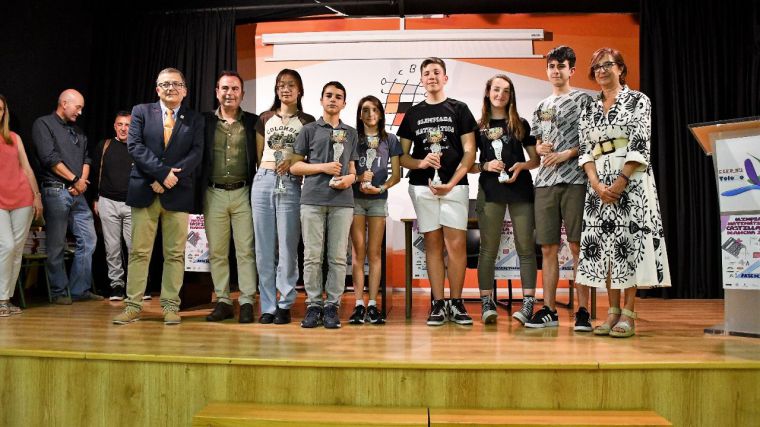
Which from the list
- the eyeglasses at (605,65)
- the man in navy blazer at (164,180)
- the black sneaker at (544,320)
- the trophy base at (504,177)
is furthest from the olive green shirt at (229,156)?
the eyeglasses at (605,65)

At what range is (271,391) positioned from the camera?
2.73 meters

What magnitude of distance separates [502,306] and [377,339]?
7.04 ft

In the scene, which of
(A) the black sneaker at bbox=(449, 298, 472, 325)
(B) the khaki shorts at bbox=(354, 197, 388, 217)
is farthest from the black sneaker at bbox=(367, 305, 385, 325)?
(B) the khaki shorts at bbox=(354, 197, 388, 217)

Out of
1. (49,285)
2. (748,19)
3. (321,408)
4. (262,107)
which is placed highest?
(748,19)

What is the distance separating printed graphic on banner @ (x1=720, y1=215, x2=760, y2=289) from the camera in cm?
337

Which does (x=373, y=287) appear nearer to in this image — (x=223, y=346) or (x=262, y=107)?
(x=223, y=346)

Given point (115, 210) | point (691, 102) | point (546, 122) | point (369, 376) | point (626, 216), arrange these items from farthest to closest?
point (691, 102), point (115, 210), point (546, 122), point (626, 216), point (369, 376)

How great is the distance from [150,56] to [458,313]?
4.63 meters

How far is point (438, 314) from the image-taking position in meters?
3.89

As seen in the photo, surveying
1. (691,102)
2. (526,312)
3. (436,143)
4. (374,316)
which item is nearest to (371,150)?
A: (436,143)

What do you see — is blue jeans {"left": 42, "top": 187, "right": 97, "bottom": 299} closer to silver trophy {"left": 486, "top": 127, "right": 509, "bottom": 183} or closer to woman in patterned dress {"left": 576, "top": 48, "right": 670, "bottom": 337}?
silver trophy {"left": 486, "top": 127, "right": 509, "bottom": 183}

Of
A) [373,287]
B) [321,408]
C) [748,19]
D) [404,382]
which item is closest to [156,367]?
[321,408]

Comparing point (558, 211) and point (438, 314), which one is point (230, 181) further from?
point (558, 211)

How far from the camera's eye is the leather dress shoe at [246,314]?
3.97 metres
